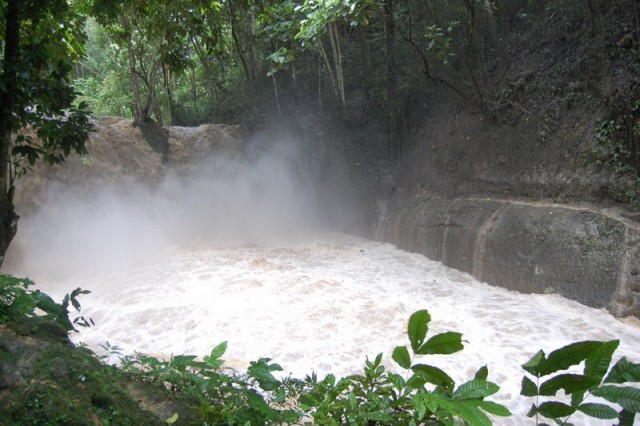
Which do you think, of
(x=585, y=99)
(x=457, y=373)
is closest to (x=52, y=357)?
(x=457, y=373)

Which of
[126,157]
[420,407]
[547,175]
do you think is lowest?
[420,407]

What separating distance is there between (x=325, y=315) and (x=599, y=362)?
166 inches

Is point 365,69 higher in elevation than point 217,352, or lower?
higher

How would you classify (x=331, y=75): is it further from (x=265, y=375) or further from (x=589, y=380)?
(x=589, y=380)

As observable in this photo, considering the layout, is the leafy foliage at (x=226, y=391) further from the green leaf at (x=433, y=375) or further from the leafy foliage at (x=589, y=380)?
the leafy foliage at (x=589, y=380)

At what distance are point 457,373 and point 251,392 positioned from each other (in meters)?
2.98

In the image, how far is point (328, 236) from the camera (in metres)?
10.4

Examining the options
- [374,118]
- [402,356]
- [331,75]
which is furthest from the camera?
[374,118]

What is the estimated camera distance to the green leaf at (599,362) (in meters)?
0.97

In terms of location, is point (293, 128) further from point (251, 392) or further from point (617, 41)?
point (251, 392)

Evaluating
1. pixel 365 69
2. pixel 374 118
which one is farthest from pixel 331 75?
pixel 374 118

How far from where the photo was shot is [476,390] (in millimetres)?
1139

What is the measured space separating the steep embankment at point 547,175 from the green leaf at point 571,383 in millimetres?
4729

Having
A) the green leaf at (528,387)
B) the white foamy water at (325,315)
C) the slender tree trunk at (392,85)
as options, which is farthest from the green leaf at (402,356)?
the slender tree trunk at (392,85)
